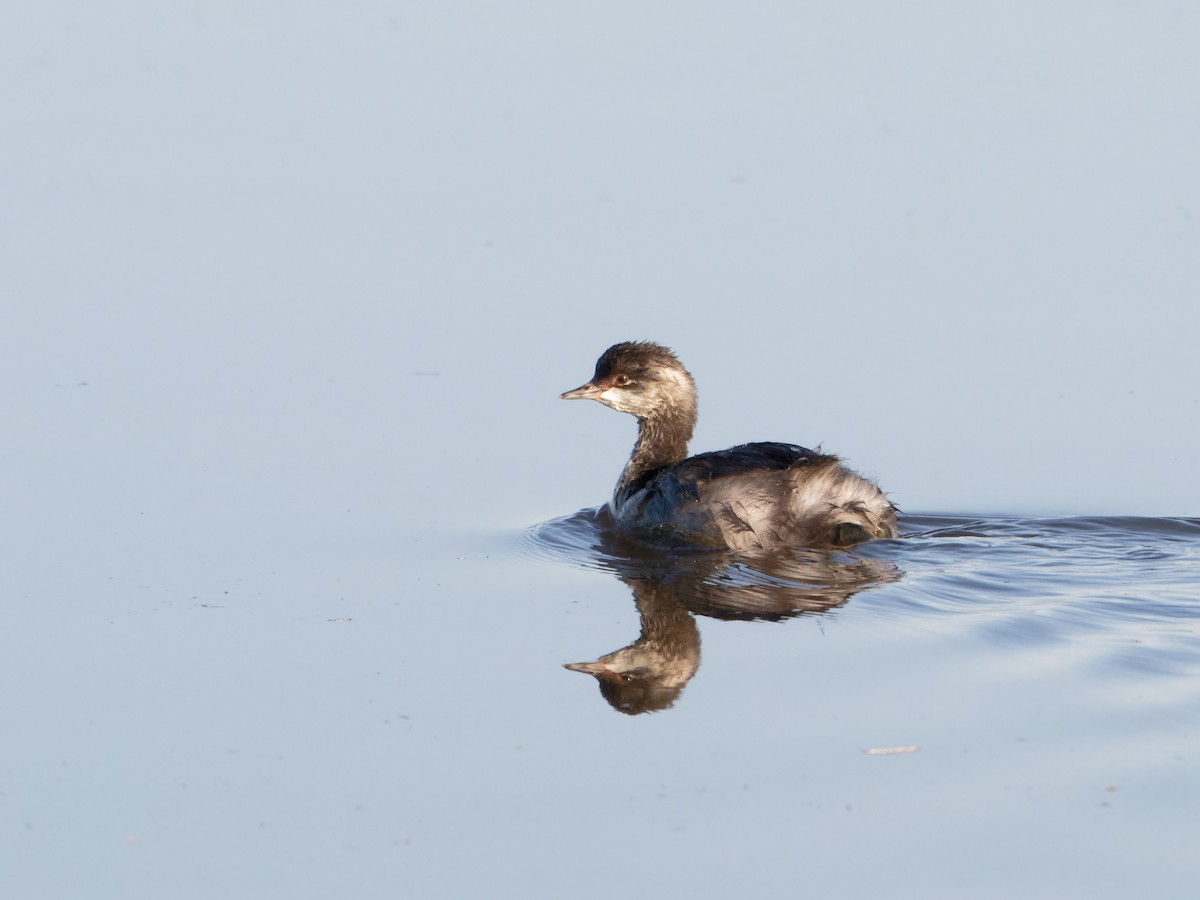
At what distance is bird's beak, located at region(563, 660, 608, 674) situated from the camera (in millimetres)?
7207

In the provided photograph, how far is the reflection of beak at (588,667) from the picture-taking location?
7207mm

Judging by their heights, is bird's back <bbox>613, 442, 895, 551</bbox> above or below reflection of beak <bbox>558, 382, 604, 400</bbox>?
below

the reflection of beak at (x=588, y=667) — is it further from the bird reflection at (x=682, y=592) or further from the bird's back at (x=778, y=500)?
the bird's back at (x=778, y=500)

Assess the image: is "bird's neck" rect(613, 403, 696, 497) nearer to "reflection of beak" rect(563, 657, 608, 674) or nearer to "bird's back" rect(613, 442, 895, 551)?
"bird's back" rect(613, 442, 895, 551)

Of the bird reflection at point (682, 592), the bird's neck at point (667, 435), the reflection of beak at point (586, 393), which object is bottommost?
the bird reflection at point (682, 592)

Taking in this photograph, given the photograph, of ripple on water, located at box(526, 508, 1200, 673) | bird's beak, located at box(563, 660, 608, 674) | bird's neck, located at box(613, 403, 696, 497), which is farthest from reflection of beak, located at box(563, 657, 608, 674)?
bird's neck, located at box(613, 403, 696, 497)

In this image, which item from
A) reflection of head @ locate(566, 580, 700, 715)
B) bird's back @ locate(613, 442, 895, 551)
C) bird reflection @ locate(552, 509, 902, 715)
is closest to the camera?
reflection of head @ locate(566, 580, 700, 715)

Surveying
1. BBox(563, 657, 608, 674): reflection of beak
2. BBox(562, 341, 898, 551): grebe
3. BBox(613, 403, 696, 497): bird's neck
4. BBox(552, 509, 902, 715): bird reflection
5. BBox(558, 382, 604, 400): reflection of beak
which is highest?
BBox(558, 382, 604, 400): reflection of beak

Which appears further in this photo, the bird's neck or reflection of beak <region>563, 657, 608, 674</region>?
the bird's neck

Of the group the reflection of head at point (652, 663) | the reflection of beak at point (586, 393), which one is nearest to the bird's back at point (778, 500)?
the reflection of head at point (652, 663)

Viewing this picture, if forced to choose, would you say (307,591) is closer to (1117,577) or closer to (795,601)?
(795,601)

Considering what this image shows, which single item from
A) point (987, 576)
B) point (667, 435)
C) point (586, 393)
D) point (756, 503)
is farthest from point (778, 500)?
point (586, 393)

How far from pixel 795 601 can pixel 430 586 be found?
1619mm

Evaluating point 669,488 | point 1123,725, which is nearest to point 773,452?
point 669,488
